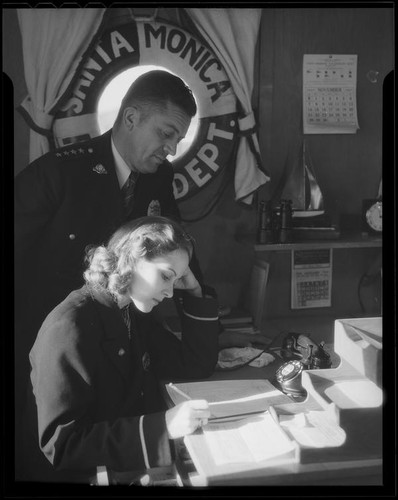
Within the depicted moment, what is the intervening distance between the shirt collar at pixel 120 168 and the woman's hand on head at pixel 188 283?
0.35 m

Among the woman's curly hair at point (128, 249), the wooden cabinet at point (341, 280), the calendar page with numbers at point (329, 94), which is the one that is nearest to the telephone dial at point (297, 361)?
the wooden cabinet at point (341, 280)

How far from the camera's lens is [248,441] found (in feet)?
4.72

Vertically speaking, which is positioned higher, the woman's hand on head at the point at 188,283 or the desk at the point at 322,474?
the woman's hand on head at the point at 188,283

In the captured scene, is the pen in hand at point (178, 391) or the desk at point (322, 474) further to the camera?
the pen in hand at point (178, 391)

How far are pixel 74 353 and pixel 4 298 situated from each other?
1.16ft

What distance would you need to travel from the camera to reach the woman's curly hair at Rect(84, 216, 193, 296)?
1639 millimetres

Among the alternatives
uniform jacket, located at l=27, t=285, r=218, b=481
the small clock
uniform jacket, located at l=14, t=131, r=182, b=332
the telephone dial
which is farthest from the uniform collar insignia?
the small clock

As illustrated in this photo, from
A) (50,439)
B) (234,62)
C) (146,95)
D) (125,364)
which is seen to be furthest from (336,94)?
(50,439)

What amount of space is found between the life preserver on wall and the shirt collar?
0.09 meters

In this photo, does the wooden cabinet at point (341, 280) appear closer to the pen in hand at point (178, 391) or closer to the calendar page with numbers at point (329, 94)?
the calendar page with numbers at point (329, 94)

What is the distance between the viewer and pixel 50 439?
143 centimetres

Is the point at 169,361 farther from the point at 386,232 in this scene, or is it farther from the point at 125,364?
the point at 386,232

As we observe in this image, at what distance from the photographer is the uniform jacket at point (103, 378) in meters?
1.43

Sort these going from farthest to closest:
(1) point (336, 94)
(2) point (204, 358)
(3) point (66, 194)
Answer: (1) point (336, 94)
(2) point (204, 358)
(3) point (66, 194)
